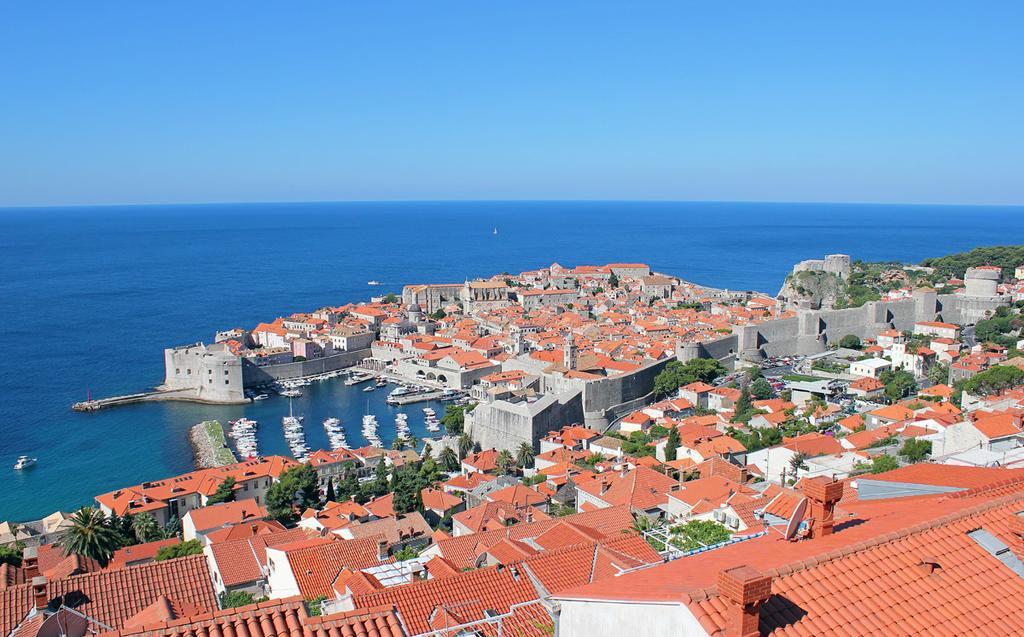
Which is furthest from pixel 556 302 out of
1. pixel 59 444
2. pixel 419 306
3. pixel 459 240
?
pixel 459 240

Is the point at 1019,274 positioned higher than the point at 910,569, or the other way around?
the point at 910,569

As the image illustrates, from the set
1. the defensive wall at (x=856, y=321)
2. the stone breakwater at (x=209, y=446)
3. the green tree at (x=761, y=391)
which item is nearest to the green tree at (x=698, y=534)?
the green tree at (x=761, y=391)

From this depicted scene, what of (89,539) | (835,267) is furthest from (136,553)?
(835,267)

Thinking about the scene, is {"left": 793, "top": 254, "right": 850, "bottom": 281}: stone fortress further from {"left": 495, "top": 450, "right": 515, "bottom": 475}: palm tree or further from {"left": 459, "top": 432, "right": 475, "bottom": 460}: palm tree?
{"left": 495, "top": 450, "right": 515, "bottom": 475}: palm tree

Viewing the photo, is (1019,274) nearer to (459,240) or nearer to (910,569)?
(910,569)

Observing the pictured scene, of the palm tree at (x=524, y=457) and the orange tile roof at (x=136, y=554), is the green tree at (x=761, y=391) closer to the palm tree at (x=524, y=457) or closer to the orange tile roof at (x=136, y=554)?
the palm tree at (x=524, y=457)

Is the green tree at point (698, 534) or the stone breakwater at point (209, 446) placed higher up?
the green tree at point (698, 534)

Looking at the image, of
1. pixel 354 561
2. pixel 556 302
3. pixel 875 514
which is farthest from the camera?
pixel 556 302
